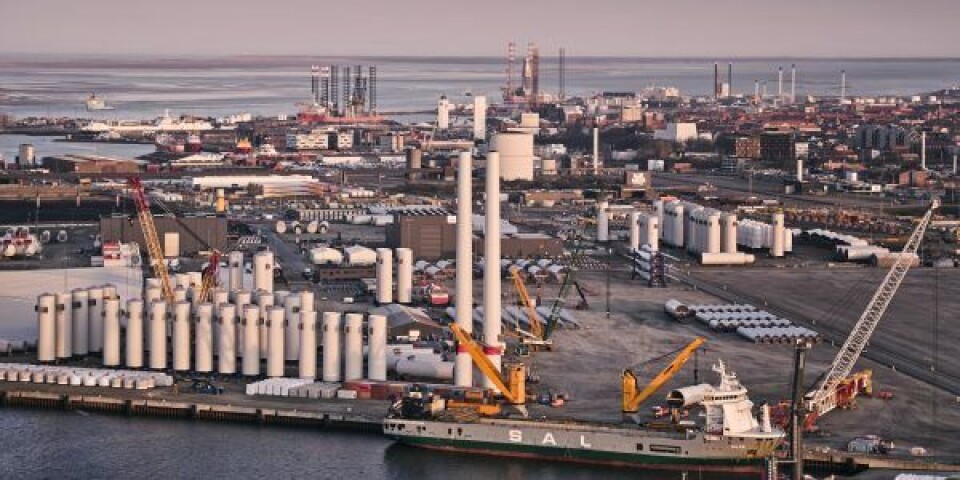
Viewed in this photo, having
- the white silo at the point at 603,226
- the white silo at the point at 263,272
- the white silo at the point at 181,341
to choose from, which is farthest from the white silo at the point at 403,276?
the white silo at the point at 603,226

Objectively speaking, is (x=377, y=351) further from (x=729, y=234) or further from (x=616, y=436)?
(x=729, y=234)

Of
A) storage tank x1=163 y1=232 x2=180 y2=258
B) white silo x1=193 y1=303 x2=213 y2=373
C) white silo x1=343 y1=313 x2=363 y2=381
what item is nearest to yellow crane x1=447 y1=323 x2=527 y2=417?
white silo x1=343 y1=313 x2=363 y2=381

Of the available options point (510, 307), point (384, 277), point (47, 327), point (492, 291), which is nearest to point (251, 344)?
point (47, 327)

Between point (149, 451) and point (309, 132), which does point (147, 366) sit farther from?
point (309, 132)

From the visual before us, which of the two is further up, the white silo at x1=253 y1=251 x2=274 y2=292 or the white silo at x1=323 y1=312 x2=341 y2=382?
the white silo at x1=253 y1=251 x2=274 y2=292

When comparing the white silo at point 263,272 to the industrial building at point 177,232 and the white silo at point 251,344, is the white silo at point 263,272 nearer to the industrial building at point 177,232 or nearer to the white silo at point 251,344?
the white silo at point 251,344

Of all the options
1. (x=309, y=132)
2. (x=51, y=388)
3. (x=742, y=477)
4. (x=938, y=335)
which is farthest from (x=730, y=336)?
(x=309, y=132)

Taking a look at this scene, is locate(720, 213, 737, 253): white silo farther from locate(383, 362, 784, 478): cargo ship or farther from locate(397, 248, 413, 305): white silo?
locate(383, 362, 784, 478): cargo ship
